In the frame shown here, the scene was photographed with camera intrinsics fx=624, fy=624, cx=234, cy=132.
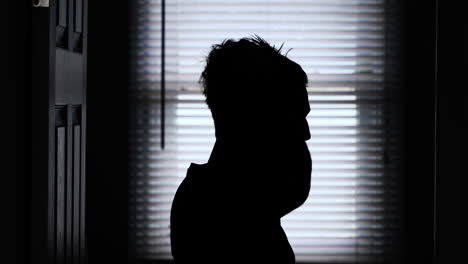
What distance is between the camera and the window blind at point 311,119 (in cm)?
298

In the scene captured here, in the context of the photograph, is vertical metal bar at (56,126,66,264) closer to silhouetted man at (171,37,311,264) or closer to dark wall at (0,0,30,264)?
dark wall at (0,0,30,264)

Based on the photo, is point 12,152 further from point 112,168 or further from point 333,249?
point 333,249

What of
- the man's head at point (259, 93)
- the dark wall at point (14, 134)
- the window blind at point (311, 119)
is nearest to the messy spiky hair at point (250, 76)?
the man's head at point (259, 93)

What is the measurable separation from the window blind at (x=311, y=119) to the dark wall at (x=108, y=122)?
51 millimetres

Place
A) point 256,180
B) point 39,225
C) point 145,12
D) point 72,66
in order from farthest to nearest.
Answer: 1. point 145,12
2. point 72,66
3. point 39,225
4. point 256,180

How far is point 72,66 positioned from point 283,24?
4.45ft

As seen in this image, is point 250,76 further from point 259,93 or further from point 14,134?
point 14,134

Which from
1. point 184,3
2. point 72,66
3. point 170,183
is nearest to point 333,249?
point 170,183

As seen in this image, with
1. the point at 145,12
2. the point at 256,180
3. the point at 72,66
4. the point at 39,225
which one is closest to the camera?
the point at 256,180

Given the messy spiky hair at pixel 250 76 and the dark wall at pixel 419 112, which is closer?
Answer: the messy spiky hair at pixel 250 76

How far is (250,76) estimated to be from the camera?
91cm

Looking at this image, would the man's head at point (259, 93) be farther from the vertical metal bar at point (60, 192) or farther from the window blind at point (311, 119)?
the window blind at point (311, 119)

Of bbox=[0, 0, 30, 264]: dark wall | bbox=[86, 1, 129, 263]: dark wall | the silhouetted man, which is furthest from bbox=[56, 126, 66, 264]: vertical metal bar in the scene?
bbox=[86, 1, 129, 263]: dark wall

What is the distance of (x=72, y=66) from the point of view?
1896 millimetres
